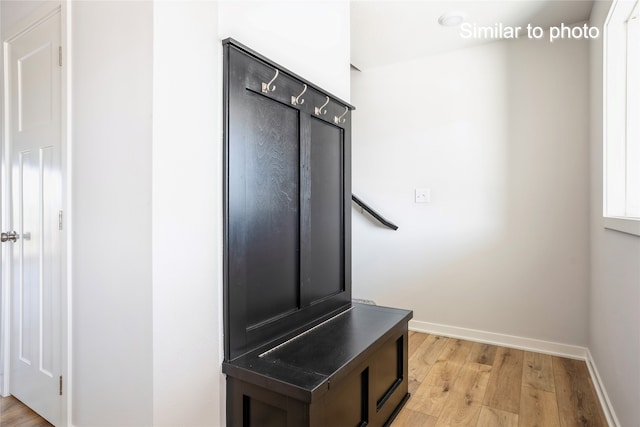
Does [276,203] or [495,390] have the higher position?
[276,203]

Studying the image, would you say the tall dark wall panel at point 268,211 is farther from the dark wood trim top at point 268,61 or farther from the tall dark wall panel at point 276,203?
the dark wood trim top at point 268,61

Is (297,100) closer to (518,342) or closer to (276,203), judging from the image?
(276,203)

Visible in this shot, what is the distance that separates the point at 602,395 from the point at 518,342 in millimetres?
733

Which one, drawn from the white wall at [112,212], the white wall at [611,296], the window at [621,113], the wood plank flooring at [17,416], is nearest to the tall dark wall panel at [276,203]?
the white wall at [112,212]

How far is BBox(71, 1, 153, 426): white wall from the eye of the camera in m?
1.13

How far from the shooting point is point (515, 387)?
1.99 metres

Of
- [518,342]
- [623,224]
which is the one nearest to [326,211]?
[623,224]

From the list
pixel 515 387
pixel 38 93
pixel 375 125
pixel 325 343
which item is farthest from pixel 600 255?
pixel 38 93

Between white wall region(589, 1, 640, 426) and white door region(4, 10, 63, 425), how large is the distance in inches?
→ 90.2

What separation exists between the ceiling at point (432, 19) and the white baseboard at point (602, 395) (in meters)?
2.17

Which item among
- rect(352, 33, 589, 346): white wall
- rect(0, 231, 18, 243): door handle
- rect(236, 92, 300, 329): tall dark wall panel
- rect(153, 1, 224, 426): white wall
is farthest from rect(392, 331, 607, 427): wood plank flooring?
rect(0, 231, 18, 243): door handle

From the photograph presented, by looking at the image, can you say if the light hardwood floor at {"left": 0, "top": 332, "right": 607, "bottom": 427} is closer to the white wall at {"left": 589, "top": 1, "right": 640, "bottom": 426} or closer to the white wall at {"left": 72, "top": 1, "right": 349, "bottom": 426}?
the white wall at {"left": 589, "top": 1, "right": 640, "bottom": 426}

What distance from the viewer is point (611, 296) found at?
1704 millimetres

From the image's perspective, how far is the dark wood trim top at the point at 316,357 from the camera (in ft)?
3.70
